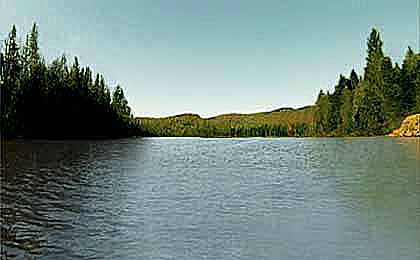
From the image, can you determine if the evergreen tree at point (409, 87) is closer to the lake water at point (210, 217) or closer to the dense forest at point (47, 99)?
the dense forest at point (47, 99)

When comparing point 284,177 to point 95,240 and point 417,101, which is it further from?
point 417,101

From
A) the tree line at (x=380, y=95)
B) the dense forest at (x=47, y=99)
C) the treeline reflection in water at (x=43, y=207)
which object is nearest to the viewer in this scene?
the treeline reflection in water at (x=43, y=207)

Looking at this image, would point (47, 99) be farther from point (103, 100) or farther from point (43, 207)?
point (43, 207)

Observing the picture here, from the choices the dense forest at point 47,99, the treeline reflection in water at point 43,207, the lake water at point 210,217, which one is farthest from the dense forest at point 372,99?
the treeline reflection in water at point 43,207

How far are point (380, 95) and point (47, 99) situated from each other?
53.5 metres

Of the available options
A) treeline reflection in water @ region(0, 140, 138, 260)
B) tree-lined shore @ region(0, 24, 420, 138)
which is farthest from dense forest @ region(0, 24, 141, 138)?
treeline reflection in water @ region(0, 140, 138, 260)

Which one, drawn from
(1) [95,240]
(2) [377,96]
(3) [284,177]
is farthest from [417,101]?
(1) [95,240]

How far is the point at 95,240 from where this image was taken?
25.0ft

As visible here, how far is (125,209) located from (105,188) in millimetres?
3469

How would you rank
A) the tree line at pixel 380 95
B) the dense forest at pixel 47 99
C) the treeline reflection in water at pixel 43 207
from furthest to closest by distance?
the tree line at pixel 380 95
the dense forest at pixel 47 99
the treeline reflection in water at pixel 43 207

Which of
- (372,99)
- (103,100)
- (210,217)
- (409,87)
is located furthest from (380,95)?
(210,217)

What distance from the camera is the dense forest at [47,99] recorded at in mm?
56312

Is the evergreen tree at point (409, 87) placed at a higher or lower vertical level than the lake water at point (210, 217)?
higher

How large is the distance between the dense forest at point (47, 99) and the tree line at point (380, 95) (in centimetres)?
4319
